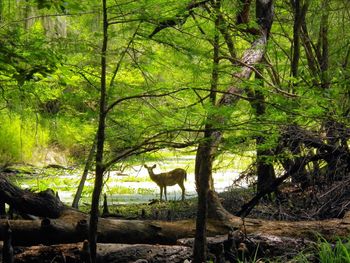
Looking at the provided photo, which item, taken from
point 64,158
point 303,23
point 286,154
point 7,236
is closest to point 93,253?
point 7,236

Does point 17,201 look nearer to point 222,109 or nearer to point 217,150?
point 217,150

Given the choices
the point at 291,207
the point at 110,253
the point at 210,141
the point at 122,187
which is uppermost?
the point at 210,141

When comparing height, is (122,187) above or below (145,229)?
above

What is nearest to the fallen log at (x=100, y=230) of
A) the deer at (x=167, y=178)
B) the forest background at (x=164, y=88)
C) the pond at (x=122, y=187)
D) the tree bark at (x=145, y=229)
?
the tree bark at (x=145, y=229)

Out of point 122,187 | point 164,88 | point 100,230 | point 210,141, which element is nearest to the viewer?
point 164,88

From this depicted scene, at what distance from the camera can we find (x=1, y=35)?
3736 millimetres

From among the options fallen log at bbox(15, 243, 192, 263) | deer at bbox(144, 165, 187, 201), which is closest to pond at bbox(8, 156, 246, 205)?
deer at bbox(144, 165, 187, 201)

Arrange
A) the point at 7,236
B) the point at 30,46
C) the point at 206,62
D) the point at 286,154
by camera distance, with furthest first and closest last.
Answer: the point at 286,154
the point at 206,62
the point at 7,236
the point at 30,46

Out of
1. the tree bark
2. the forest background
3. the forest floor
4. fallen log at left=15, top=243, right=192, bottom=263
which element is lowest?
fallen log at left=15, top=243, right=192, bottom=263

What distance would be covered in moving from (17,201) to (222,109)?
10.2ft

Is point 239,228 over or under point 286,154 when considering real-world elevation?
under

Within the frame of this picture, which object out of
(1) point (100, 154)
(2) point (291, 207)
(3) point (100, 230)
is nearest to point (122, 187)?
(2) point (291, 207)

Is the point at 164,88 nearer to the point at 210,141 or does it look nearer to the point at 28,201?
the point at 210,141

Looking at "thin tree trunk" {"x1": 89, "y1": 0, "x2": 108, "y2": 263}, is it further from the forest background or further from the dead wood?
the dead wood
